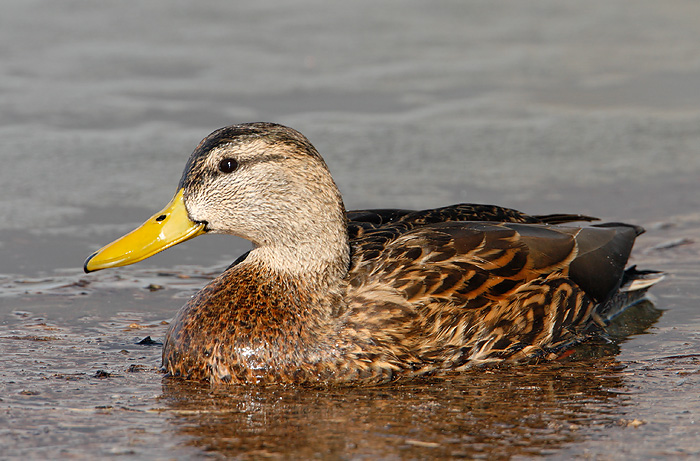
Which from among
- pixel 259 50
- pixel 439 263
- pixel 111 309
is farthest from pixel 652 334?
pixel 259 50

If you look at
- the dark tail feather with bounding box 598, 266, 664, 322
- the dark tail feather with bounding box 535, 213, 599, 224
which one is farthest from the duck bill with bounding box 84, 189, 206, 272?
the dark tail feather with bounding box 598, 266, 664, 322

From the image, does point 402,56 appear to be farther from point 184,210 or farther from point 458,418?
point 458,418

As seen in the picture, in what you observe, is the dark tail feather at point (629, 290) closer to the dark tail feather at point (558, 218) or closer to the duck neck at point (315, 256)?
the dark tail feather at point (558, 218)

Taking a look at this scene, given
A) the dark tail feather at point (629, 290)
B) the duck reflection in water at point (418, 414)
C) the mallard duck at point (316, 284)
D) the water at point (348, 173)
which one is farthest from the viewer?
the dark tail feather at point (629, 290)

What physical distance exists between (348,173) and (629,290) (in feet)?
10.3

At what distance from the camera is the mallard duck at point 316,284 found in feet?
18.0

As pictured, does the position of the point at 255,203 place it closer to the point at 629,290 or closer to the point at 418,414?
the point at 418,414

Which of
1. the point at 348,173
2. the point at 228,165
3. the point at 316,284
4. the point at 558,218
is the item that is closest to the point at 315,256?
the point at 316,284

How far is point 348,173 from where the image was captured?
9.20 metres

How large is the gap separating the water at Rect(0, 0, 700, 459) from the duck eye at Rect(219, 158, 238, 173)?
1166 millimetres

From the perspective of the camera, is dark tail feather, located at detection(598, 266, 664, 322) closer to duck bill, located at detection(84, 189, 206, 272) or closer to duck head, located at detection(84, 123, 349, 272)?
duck head, located at detection(84, 123, 349, 272)

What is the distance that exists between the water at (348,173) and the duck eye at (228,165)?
117 cm

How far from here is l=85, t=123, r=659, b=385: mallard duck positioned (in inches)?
216

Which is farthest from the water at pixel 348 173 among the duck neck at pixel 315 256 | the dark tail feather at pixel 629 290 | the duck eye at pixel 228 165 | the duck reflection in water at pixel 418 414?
the duck eye at pixel 228 165
